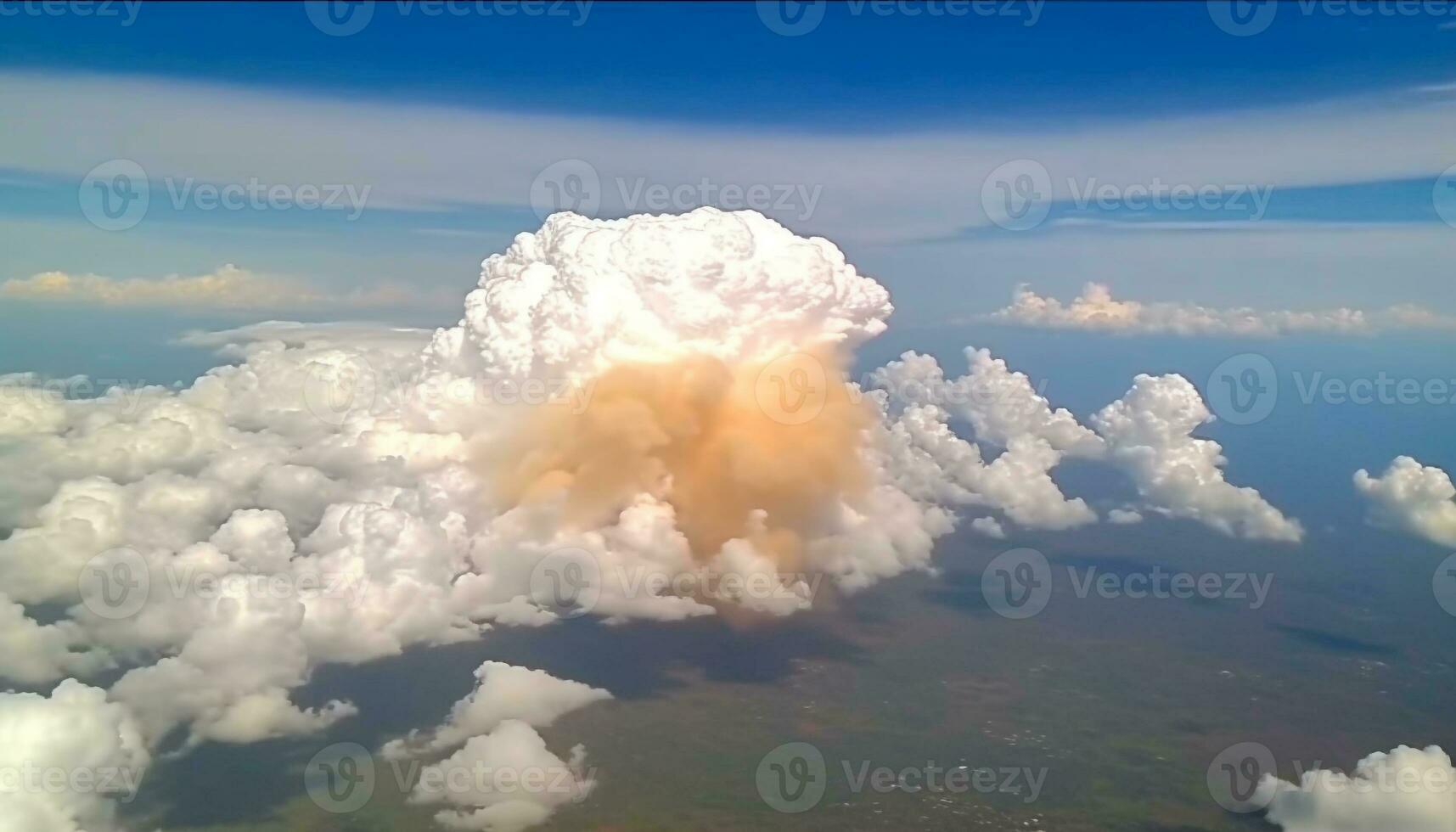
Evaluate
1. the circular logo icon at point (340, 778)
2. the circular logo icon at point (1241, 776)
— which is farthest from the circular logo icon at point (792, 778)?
the circular logo icon at point (1241, 776)

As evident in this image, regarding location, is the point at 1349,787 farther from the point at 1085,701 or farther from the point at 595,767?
the point at 595,767

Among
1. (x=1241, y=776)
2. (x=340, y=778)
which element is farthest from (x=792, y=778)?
(x=340, y=778)

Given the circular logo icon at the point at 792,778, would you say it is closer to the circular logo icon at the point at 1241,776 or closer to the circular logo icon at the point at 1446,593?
the circular logo icon at the point at 1241,776

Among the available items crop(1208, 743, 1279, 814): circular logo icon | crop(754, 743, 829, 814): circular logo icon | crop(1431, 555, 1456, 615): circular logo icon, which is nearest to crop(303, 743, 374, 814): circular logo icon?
crop(754, 743, 829, 814): circular logo icon

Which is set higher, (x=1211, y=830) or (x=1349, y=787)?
(x=1349, y=787)

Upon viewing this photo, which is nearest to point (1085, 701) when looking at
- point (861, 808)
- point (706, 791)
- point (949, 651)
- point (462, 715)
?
point (949, 651)
